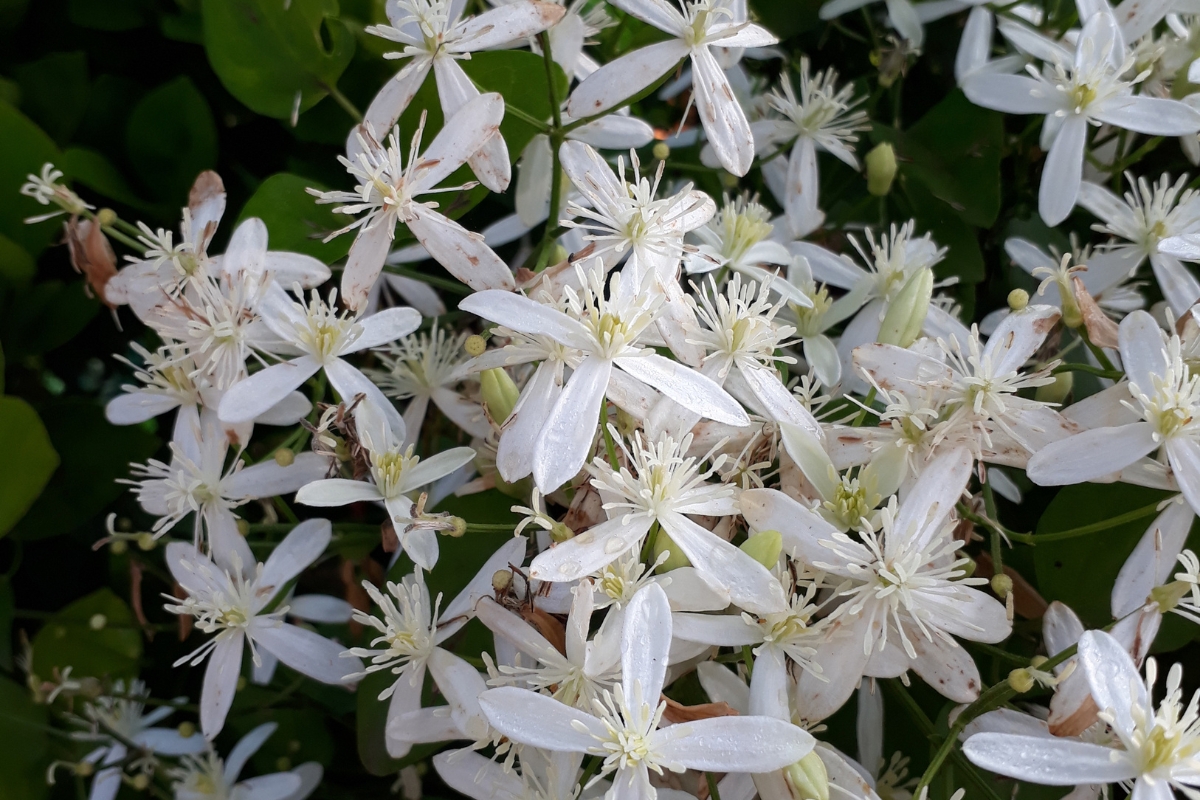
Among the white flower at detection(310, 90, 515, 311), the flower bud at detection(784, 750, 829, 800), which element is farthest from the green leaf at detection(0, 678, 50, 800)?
the flower bud at detection(784, 750, 829, 800)

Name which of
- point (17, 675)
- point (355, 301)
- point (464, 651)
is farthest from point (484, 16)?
point (17, 675)

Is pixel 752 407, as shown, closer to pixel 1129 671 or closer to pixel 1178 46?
pixel 1129 671

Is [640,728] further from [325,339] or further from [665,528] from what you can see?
[325,339]

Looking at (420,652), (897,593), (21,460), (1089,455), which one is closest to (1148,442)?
(1089,455)

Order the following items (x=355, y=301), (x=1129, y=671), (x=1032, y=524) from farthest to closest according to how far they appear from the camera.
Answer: (x=1032, y=524) → (x=355, y=301) → (x=1129, y=671)

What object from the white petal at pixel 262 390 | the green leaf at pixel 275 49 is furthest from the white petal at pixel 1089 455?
the green leaf at pixel 275 49

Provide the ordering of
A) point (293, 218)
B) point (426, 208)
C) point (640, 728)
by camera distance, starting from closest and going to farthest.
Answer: point (640, 728)
point (426, 208)
point (293, 218)

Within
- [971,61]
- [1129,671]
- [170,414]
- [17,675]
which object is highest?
[971,61]
